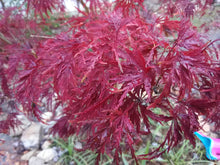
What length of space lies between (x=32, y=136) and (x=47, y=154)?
26 cm

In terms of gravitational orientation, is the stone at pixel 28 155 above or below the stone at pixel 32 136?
below

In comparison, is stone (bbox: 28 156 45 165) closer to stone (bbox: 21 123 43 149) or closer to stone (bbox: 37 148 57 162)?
stone (bbox: 37 148 57 162)

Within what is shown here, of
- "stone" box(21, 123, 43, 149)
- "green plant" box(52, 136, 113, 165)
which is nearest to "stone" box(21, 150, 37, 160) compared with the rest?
"stone" box(21, 123, 43, 149)

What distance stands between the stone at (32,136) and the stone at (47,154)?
0.43ft

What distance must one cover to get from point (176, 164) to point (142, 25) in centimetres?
105

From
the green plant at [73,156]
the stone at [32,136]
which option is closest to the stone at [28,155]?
the stone at [32,136]

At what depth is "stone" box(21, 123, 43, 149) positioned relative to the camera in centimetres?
144

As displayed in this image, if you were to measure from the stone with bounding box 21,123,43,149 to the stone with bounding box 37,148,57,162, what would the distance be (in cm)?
13

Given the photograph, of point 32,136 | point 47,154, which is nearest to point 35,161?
point 47,154

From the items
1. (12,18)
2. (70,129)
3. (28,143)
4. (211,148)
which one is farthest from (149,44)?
(12,18)

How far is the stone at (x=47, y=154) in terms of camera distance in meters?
1.31

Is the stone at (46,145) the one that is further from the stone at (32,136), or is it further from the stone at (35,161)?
the stone at (35,161)

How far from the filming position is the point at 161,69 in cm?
45

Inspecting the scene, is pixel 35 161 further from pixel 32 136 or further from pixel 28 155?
pixel 32 136
